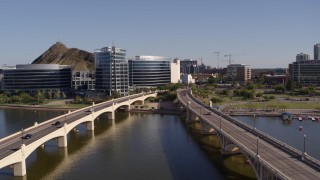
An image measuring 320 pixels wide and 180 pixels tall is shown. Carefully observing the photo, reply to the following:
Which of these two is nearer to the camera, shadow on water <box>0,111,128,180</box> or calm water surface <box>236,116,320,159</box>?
shadow on water <box>0,111,128,180</box>

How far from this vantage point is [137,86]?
190250mm

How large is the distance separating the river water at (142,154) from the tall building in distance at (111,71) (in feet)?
199

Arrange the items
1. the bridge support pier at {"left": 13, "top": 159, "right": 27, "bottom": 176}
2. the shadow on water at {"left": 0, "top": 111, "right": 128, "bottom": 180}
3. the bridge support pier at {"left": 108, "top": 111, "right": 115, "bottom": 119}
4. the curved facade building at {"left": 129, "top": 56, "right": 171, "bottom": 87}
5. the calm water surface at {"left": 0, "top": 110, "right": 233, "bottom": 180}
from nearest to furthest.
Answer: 1. the bridge support pier at {"left": 13, "top": 159, "right": 27, "bottom": 176}
2. the shadow on water at {"left": 0, "top": 111, "right": 128, "bottom": 180}
3. the calm water surface at {"left": 0, "top": 110, "right": 233, "bottom": 180}
4. the bridge support pier at {"left": 108, "top": 111, "right": 115, "bottom": 119}
5. the curved facade building at {"left": 129, "top": 56, "right": 171, "bottom": 87}

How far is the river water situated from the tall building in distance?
6063 cm

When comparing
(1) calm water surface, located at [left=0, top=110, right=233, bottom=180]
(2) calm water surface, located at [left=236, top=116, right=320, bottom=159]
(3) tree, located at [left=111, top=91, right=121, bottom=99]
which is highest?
(3) tree, located at [left=111, top=91, right=121, bottom=99]

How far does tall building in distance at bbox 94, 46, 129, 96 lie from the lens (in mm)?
160500

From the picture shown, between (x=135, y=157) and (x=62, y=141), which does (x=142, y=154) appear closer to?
(x=135, y=157)

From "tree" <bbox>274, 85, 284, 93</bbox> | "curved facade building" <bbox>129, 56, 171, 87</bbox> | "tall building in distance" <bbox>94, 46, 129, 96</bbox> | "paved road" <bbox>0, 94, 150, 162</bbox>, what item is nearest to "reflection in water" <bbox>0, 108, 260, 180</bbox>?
"paved road" <bbox>0, 94, 150, 162</bbox>

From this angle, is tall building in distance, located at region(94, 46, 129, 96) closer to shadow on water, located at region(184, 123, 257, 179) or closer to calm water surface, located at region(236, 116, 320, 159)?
calm water surface, located at region(236, 116, 320, 159)

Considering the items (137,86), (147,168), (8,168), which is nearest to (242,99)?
Answer: (137,86)

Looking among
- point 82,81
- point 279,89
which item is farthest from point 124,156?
point 279,89

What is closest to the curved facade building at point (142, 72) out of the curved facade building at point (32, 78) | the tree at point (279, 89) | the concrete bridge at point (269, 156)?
the curved facade building at point (32, 78)

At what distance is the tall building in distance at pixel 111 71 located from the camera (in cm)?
→ 16050

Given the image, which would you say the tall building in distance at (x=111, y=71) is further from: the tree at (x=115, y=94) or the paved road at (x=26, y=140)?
the paved road at (x=26, y=140)
